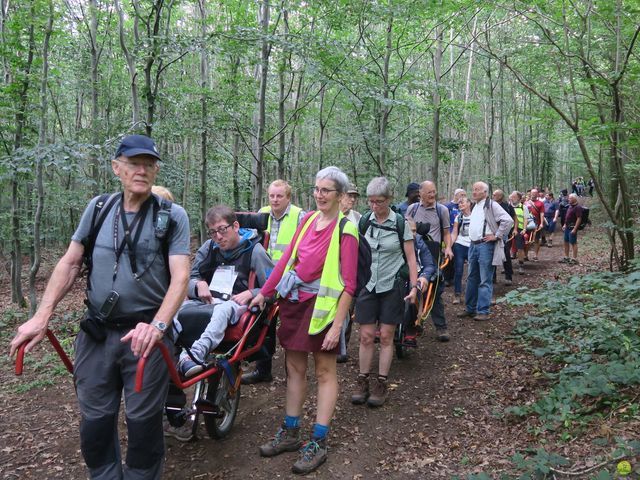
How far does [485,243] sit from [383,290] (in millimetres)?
3408

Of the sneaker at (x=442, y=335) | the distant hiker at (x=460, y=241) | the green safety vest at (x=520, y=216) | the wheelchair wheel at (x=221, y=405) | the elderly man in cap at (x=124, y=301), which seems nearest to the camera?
the elderly man in cap at (x=124, y=301)

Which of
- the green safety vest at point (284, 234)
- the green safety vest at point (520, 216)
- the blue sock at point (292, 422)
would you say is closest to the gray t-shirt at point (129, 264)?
the blue sock at point (292, 422)

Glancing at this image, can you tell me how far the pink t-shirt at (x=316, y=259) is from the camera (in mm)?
3330

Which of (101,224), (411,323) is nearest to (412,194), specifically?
(411,323)

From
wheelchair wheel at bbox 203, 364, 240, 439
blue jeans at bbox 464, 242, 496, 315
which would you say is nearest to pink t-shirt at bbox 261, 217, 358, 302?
wheelchair wheel at bbox 203, 364, 240, 439

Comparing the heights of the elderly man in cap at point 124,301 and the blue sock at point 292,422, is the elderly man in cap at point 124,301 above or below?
above

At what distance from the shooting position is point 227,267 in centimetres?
405

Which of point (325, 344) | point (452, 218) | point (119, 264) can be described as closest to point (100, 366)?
point (119, 264)

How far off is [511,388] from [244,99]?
9.82m

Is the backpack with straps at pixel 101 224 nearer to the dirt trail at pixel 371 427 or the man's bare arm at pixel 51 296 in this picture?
the man's bare arm at pixel 51 296

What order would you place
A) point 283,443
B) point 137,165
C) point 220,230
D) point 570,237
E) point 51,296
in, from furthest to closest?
point 570,237, point 220,230, point 283,443, point 137,165, point 51,296

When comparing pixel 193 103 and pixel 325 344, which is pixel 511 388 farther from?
pixel 193 103

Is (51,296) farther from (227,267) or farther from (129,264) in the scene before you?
(227,267)

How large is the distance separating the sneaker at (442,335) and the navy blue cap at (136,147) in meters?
4.99
